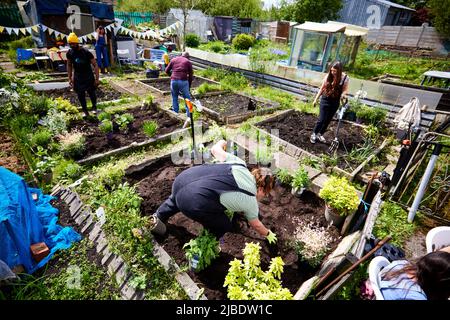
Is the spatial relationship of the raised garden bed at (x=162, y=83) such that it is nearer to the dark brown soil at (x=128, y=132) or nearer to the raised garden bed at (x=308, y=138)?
the dark brown soil at (x=128, y=132)

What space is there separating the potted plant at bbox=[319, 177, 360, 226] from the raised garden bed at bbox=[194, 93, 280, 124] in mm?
3972

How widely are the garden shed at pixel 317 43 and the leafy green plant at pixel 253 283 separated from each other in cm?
1181

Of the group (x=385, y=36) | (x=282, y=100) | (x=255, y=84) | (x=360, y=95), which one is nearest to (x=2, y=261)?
(x=282, y=100)

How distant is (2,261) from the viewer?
226 cm

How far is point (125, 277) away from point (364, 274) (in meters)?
2.87

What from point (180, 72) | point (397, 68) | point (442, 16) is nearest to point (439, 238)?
point (180, 72)

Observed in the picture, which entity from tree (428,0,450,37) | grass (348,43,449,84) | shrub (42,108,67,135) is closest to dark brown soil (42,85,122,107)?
shrub (42,108,67,135)

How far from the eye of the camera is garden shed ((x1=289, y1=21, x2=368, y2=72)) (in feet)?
36.1

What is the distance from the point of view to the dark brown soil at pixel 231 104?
740 cm

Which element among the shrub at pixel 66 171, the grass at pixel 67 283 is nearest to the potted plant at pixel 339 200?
→ the grass at pixel 67 283

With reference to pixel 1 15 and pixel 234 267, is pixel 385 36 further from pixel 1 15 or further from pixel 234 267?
pixel 1 15

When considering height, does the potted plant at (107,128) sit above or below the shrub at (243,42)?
below

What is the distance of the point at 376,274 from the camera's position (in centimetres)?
208

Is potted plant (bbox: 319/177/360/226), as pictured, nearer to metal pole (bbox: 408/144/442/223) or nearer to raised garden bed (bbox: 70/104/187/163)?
metal pole (bbox: 408/144/442/223)
